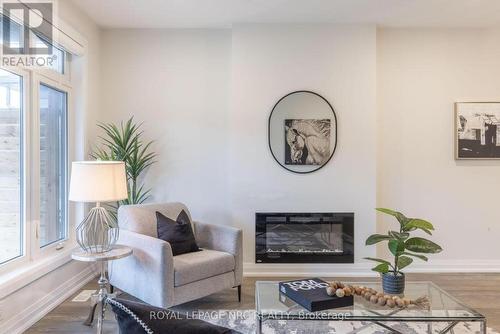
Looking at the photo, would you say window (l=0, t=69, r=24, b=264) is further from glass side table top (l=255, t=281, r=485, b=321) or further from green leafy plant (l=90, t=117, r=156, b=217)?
glass side table top (l=255, t=281, r=485, b=321)

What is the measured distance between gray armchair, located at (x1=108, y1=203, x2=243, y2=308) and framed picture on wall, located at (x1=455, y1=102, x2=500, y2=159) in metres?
2.90

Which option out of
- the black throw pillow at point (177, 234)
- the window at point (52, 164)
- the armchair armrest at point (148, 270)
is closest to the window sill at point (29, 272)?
the window at point (52, 164)

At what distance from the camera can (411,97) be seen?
14.1 feet

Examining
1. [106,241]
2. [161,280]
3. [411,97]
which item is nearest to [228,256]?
[161,280]

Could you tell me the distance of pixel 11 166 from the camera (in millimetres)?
2812

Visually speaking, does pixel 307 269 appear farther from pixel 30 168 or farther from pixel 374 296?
pixel 30 168

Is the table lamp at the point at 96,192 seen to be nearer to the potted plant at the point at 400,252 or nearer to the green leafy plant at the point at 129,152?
the green leafy plant at the point at 129,152

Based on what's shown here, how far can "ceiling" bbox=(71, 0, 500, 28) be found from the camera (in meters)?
3.58

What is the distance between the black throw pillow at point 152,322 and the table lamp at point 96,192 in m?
1.85

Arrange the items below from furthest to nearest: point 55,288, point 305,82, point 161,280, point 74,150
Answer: point 305,82 < point 74,150 < point 55,288 < point 161,280

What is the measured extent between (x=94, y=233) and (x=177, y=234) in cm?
70

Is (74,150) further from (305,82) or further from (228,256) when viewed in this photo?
(305,82)

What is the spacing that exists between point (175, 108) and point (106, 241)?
2.00 metres

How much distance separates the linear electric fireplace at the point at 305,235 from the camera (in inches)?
162
